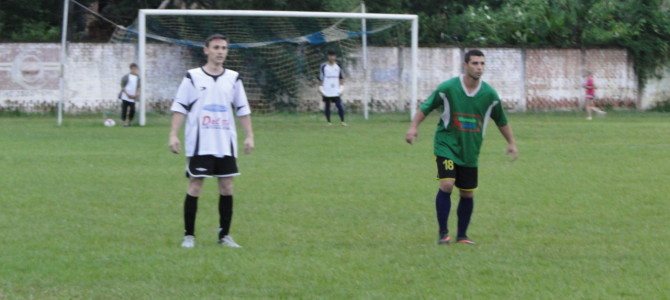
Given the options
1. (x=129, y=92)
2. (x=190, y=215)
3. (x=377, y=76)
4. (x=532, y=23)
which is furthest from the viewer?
(x=532, y=23)

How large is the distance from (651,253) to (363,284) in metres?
2.61

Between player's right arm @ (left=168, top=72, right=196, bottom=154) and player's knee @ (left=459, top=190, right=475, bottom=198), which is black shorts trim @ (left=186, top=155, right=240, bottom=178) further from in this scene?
player's knee @ (left=459, top=190, right=475, bottom=198)

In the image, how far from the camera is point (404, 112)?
29703 millimetres

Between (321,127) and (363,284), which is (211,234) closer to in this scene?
(363,284)

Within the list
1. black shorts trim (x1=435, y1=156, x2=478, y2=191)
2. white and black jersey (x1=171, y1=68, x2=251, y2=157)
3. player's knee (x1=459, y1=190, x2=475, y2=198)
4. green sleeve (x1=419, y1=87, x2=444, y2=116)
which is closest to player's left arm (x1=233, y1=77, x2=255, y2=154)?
white and black jersey (x1=171, y1=68, x2=251, y2=157)

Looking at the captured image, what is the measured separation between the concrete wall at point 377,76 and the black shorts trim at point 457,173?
16.8 m

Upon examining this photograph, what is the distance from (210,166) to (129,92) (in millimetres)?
17134

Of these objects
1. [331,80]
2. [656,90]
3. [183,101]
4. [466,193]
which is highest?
[656,90]

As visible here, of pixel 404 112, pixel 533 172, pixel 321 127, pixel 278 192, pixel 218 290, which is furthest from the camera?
pixel 404 112

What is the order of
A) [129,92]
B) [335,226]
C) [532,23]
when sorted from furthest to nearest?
[532,23] < [129,92] < [335,226]

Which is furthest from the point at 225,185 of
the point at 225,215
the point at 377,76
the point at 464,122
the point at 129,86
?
the point at 377,76

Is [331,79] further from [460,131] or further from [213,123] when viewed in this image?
[213,123]

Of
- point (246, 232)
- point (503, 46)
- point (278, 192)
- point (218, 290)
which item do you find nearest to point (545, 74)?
point (503, 46)

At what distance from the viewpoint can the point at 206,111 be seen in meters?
8.23
